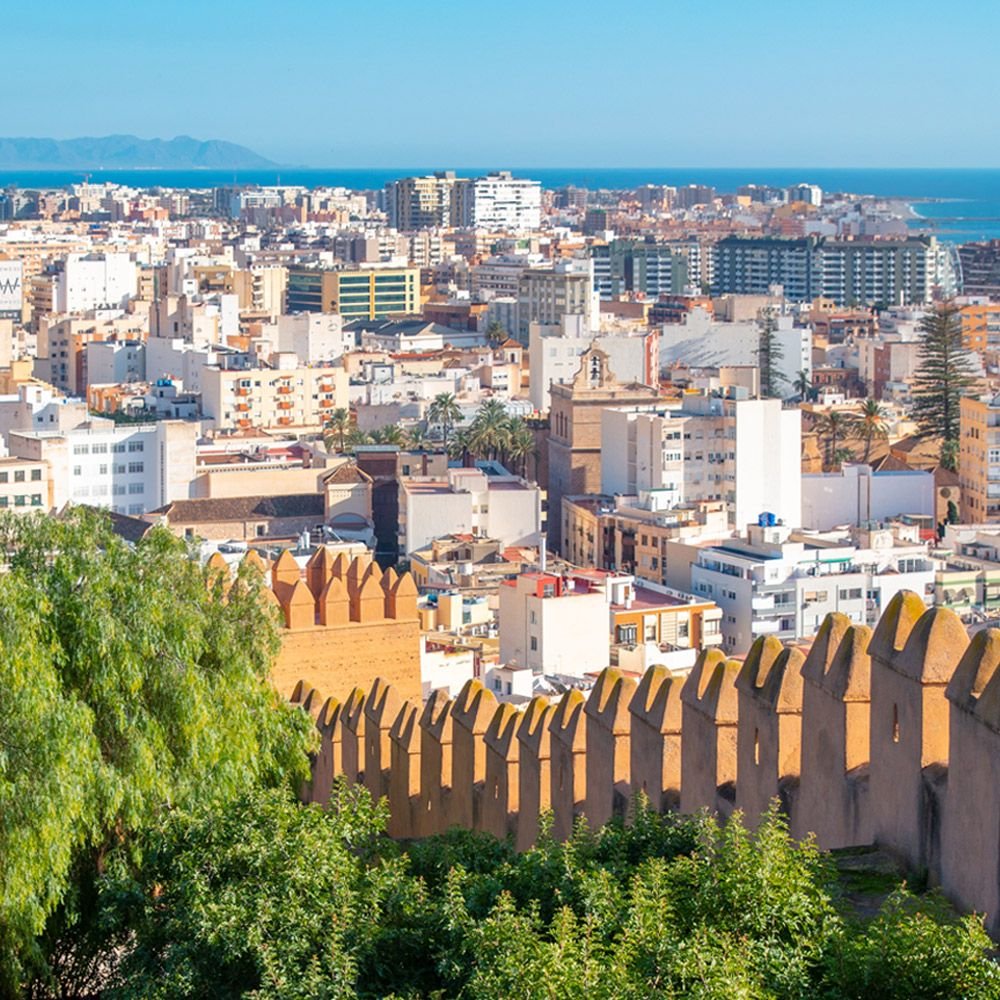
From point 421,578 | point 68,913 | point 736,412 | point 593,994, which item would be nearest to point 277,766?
point 68,913

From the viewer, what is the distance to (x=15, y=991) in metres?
14.1

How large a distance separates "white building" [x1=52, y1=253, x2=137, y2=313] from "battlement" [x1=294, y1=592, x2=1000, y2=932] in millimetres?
130669

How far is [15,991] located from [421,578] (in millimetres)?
42686

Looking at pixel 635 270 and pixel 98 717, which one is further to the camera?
pixel 635 270

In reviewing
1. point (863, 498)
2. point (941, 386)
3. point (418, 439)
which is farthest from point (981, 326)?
point (863, 498)

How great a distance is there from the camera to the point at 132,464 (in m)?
71.0

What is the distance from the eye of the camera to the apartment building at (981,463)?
7062cm

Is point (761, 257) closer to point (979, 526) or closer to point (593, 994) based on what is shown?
point (979, 526)

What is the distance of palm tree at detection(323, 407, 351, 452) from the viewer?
276 ft

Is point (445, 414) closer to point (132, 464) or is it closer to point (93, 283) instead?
point (132, 464)

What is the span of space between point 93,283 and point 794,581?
332 ft

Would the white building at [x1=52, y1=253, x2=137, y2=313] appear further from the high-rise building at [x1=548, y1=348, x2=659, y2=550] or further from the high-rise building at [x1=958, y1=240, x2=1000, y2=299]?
the high-rise building at [x1=548, y1=348, x2=659, y2=550]

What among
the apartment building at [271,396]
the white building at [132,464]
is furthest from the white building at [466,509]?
the apartment building at [271,396]

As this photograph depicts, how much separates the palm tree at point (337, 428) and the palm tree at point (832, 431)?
52.5ft
